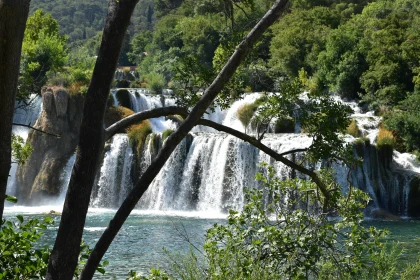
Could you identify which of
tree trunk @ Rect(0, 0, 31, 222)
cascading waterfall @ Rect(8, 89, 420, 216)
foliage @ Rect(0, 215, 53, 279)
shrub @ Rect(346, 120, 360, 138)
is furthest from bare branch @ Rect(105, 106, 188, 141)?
shrub @ Rect(346, 120, 360, 138)

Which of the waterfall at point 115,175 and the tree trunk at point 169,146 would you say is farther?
the waterfall at point 115,175


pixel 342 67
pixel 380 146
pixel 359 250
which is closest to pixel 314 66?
pixel 342 67

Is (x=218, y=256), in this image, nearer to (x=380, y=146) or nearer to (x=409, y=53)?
(x=380, y=146)

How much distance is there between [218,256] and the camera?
19.4 feet

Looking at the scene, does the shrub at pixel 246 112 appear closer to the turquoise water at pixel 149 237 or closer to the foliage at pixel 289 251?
the turquoise water at pixel 149 237

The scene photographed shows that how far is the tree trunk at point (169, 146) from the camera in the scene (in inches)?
199

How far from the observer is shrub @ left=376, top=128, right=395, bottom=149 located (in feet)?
95.9

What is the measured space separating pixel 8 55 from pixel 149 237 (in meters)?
15.6

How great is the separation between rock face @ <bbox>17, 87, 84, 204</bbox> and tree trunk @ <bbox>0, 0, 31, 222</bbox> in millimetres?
29024

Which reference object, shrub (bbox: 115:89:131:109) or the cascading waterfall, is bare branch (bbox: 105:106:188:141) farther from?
shrub (bbox: 115:89:131:109)

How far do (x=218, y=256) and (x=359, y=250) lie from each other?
129 centimetres

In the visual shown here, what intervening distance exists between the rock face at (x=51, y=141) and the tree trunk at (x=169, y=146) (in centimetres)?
2874

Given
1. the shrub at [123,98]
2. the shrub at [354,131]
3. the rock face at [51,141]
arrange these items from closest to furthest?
the shrub at [354,131]
the rock face at [51,141]
the shrub at [123,98]

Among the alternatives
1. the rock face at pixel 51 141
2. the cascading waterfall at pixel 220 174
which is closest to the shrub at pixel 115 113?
the rock face at pixel 51 141
